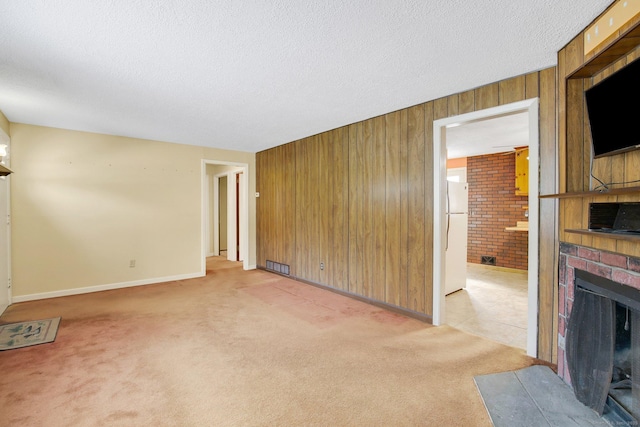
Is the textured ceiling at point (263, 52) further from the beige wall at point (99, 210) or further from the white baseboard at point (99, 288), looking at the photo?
the white baseboard at point (99, 288)

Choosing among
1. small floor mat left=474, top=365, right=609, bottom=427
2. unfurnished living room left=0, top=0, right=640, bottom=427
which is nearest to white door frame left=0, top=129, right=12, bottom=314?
unfurnished living room left=0, top=0, right=640, bottom=427

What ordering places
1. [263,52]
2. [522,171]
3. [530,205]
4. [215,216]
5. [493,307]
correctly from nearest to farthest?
1. [263,52]
2. [530,205]
3. [493,307]
4. [522,171]
5. [215,216]

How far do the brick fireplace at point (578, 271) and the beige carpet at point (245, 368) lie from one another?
0.38m

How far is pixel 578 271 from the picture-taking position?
1.97 meters

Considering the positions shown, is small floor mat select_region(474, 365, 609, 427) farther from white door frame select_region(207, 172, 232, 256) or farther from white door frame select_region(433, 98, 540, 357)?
white door frame select_region(207, 172, 232, 256)

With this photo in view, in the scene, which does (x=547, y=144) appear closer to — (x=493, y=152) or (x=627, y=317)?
(x=627, y=317)

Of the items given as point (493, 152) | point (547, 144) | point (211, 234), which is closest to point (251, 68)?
point (547, 144)

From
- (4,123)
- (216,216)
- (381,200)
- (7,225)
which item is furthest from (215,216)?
(381,200)

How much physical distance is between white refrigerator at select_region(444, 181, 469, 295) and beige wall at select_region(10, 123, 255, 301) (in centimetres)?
415

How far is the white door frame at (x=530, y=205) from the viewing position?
7.95 ft

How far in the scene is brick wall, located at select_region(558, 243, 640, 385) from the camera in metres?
1.58

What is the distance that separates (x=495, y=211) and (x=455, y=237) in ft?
7.82

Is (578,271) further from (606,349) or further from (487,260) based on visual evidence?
(487,260)

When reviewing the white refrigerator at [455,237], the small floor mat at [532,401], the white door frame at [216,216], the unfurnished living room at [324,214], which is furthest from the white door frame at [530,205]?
the white door frame at [216,216]
